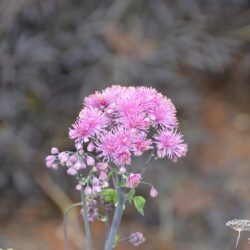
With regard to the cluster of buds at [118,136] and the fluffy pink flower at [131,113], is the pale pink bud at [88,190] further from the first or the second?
the fluffy pink flower at [131,113]

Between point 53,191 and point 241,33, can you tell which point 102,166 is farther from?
point 241,33

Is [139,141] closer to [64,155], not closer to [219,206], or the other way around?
[64,155]

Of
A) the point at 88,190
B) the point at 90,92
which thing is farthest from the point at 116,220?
the point at 90,92

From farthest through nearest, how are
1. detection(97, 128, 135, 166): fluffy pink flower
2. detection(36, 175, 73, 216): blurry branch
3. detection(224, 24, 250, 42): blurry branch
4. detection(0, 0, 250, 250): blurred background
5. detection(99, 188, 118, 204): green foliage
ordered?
detection(224, 24, 250, 42): blurry branch
detection(36, 175, 73, 216): blurry branch
detection(0, 0, 250, 250): blurred background
detection(99, 188, 118, 204): green foliage
detection(97, 128, 135, 166): fluffy pink flower

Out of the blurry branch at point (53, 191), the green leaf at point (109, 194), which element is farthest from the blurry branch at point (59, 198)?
the green leaf at point (109, 194)

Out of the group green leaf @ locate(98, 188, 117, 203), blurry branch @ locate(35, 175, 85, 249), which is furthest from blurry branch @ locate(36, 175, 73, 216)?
green leaf @ locate(98, 188, 117, 203)

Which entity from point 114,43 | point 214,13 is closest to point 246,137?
point 214,13

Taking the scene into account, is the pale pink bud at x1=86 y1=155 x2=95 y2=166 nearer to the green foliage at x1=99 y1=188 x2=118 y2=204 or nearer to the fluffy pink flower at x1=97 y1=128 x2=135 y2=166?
the fluffy pink flower at x1=97 y1=128 x2=135 y2=166
